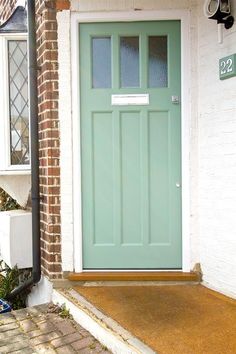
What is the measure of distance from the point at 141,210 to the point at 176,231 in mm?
405

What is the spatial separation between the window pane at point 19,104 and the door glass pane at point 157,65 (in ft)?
4.77

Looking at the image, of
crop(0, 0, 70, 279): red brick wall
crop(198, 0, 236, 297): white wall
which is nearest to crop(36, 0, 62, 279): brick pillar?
crop(0, 0, 70, 279): red brick wall

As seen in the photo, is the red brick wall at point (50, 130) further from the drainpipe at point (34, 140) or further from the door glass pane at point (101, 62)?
the door glass pane at point (101, 62)

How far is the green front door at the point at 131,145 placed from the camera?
4176mm

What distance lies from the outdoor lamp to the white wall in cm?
6

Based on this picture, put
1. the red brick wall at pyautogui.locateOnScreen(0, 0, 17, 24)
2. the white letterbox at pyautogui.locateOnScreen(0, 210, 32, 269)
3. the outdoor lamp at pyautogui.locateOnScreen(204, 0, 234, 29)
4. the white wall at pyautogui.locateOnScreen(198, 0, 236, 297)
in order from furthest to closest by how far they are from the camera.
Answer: the red brick wall at pyautogui.locateOnScreen(0, 0, 17, 24)
the white letterbox at pyautogui.locateOnScreen(0, 210, 32, 269)
the white wall at pyautogui.locateOnScreen(198, 0, 236, 297)
the outdoor lamp at pyautogui.locateOnScreen(204, 0, 234, 29)

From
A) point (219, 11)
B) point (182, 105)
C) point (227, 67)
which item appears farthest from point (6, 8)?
point (227, 67)

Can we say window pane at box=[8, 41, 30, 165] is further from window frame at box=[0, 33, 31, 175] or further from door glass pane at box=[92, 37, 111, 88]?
door glass pane at box=[92, 37, 111, 88]

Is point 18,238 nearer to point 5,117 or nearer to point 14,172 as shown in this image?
point 14,172

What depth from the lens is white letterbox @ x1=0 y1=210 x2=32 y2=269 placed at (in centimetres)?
448

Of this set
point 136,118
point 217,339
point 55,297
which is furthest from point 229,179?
point 55,297

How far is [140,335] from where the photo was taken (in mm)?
3051

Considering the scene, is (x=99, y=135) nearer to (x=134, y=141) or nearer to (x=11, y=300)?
(x=134, y=141)

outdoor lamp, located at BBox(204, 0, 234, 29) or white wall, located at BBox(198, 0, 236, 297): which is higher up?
outdoor lamp, located at BBox(204, 0, 234, 29)
